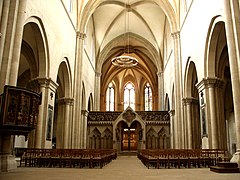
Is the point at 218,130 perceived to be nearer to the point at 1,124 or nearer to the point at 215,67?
the point at 215,67

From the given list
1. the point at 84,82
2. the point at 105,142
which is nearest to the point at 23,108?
the point at 84,82

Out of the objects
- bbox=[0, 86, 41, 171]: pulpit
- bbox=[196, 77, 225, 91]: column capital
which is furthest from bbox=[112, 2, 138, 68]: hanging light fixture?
bbox=[0, 86, 41, 171]: pulpit

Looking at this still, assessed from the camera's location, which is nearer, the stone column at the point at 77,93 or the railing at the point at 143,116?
the stone column at the point at 77,93

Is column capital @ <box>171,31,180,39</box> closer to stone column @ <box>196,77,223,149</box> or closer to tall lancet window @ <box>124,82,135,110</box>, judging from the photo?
stone column @ <box>196,77,223,149</box>

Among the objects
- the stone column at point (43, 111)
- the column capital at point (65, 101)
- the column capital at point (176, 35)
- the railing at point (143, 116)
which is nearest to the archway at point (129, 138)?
the railing at point (143, 116)

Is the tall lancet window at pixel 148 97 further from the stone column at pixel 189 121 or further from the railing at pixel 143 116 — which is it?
the stone column at pixel 189 121

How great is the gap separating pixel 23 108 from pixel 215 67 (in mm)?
10733

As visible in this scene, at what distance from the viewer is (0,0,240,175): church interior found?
9055mm

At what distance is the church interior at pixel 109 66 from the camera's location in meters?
9.05

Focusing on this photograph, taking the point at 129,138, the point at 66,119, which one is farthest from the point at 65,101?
the point at 129,138

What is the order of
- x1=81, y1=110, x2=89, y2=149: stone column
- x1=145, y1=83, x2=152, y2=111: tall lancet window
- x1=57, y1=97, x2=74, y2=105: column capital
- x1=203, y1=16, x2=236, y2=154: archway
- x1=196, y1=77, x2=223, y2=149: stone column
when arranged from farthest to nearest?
1. x1=145, y1=83, x2=152, y2=111: tall lancet window
2. x1=81, y1=110, x2=89, y2=149: stone column
3. x1=57, y1=97, x2=74, y2=105: column capital
4. x1=196, y1=77, x2=223, y2=149: stone column
5. x1=203, y1=16, x2=236, y2=154: archway

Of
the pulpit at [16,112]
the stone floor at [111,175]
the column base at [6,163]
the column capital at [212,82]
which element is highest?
the column capital at [212,82]

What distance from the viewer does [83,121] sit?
24.6m

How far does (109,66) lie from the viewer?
39.7 m
